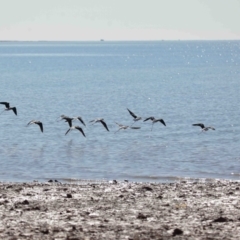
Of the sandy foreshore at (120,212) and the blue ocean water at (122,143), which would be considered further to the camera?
the blue ocean water at (122,143)

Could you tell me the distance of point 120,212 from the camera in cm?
1723

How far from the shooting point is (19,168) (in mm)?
28828

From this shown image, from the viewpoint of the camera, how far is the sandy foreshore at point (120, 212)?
1488 centimetres

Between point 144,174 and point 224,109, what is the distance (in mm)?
31325

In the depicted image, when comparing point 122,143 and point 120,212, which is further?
point 122,143

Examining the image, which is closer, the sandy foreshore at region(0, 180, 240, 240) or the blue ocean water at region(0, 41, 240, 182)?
the sandy foreshore at region(0, 180, 240, 240)

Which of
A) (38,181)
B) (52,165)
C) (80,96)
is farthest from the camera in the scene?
(80,96)

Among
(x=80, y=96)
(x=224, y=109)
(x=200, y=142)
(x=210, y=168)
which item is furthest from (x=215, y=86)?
(x=210, y=168)

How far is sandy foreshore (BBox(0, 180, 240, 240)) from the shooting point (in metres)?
14.9

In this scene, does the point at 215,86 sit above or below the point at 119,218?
above

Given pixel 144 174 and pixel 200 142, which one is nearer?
pixel 144 174

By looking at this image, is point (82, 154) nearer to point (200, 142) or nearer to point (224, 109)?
point (200, 142)

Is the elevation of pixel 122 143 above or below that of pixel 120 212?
above

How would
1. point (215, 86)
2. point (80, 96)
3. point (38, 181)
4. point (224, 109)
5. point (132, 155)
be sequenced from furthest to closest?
point (215, 86) → point (80, 96) → point (224, 109) → point (132, 155) → point (38, 181)
